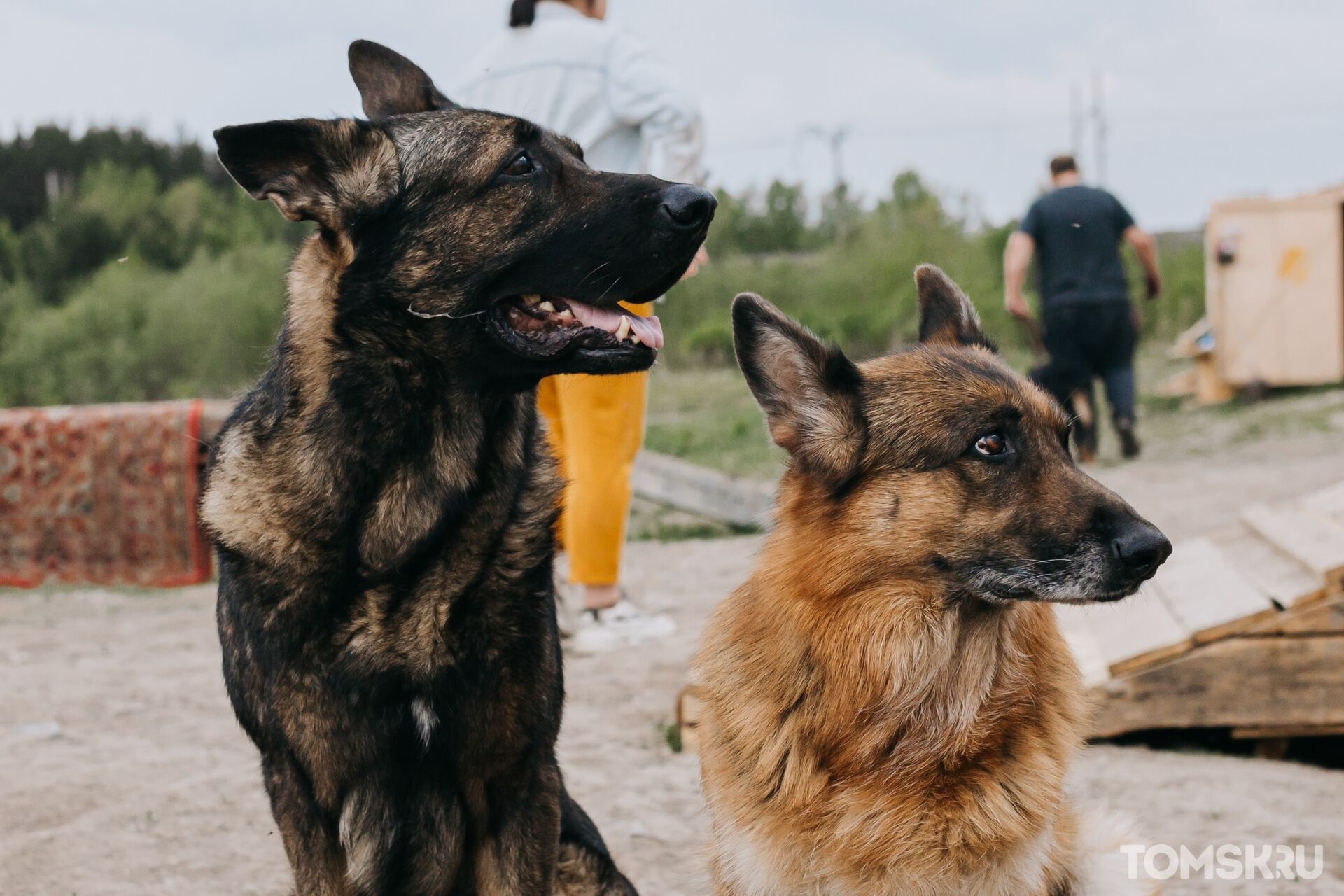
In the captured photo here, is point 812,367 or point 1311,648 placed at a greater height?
point 812,367

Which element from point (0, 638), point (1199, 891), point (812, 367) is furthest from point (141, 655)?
point (1199, 891)

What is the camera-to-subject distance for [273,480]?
2387mm

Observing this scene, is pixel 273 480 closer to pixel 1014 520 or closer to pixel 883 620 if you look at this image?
pixel 883 620

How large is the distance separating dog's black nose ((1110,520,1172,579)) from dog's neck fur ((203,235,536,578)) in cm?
145

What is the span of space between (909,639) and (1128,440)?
9088 millimetres

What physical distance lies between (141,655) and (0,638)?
108 centimetres

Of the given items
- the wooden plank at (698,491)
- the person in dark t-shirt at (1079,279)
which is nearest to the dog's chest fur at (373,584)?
the wooden plank at (698,491)

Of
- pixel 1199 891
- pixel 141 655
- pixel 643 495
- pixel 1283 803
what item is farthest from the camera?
pixel 643 495

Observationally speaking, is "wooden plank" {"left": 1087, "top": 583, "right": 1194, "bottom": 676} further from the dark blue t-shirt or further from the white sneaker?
the dark blue t-shirt

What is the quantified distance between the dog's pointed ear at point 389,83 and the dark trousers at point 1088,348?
8.14 meters

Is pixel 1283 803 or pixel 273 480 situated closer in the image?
pixel 273 480

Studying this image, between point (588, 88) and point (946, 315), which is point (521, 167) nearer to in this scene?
point (946, 315)

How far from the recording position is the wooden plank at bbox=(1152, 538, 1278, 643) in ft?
13.0

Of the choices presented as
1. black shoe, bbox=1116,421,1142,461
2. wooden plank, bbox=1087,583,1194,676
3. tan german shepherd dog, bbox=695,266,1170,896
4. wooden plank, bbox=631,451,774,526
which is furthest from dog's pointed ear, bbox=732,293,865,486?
black shoe, bbox=1116,421,1142,461
